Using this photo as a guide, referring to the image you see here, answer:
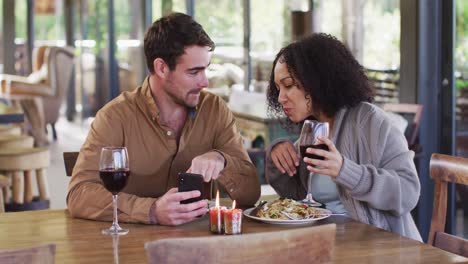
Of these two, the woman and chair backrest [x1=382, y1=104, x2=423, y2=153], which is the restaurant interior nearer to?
chair backrest [x1=382, y1=104, x2=423, y2=153]

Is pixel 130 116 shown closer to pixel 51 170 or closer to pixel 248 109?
pixel 248 109

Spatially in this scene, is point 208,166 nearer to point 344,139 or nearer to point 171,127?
point 171,127

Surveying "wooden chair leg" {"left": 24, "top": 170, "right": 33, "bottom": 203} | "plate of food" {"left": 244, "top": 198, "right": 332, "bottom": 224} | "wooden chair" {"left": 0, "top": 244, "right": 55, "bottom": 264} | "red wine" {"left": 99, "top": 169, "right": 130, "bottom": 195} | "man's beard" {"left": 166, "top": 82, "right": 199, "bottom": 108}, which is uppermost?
"man's beard" {"left": 166, "top": 82, "right": 199, "bottom": 108}

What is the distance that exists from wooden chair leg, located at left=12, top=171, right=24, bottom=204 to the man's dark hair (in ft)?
11.0

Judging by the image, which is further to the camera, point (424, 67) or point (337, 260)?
point (424, 67)

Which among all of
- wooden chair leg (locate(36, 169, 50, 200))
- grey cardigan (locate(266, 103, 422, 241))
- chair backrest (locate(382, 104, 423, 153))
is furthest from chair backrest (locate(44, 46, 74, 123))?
grey cardigan (locate(266, 103, 422, 241))

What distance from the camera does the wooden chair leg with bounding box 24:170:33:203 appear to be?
19.9 ft

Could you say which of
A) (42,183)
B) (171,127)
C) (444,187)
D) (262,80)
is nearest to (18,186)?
(42,183)

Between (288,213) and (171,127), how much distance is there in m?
0.65

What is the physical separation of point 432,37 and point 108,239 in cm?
325

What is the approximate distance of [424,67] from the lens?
5.04 meters

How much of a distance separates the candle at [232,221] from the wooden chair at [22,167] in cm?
391

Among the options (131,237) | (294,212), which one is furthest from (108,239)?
(294,212)

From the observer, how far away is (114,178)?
2279mm
